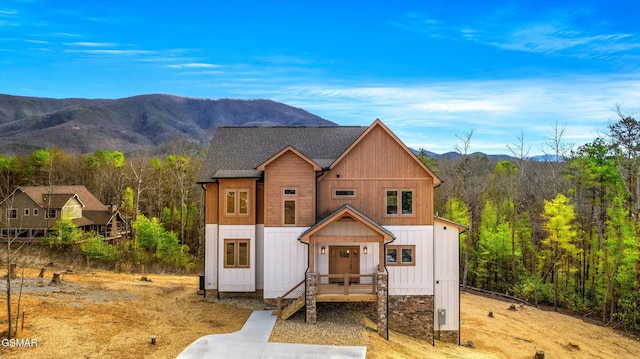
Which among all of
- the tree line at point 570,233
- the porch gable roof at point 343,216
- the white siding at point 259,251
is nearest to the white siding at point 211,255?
the white siding at point 259,251

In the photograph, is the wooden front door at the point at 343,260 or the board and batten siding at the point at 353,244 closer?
the board and batten siding at the point at 353,244

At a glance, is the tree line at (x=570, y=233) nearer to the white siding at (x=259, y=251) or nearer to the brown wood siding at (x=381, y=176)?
the brown wood siding at (x=381, y=176)

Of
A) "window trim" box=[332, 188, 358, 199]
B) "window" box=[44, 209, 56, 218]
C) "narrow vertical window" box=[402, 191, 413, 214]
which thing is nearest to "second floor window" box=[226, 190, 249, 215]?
"window trim" box=[332, 188, 358, 199]

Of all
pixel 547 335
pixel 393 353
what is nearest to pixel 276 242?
pixel 393 353

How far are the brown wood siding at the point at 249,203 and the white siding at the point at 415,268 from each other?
6.08 metres

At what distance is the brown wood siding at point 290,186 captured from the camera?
736 inches

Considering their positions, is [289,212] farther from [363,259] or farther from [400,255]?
[400,255]

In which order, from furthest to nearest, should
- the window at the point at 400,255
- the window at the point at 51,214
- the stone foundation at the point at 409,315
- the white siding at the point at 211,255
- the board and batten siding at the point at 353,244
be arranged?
the window at the point at 51,214, the white siding at the point at 211,255, the window at the point at 400,255, the stone foundation at the point at 409,315, the board and batten siding at the point at 353,244

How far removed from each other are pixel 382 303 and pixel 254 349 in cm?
550

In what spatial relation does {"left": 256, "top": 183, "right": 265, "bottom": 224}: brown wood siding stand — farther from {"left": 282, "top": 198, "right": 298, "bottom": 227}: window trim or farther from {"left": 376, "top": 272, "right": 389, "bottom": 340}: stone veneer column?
{"left": 376, "top": 272, "right": 389, "bottom": 340}: stone veneer column

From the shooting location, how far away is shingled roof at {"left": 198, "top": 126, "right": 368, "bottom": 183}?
67.4ft

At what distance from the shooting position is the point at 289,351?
13.8m

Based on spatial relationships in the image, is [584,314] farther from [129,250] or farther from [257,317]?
[129,250]

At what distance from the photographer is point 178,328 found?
15.3m
